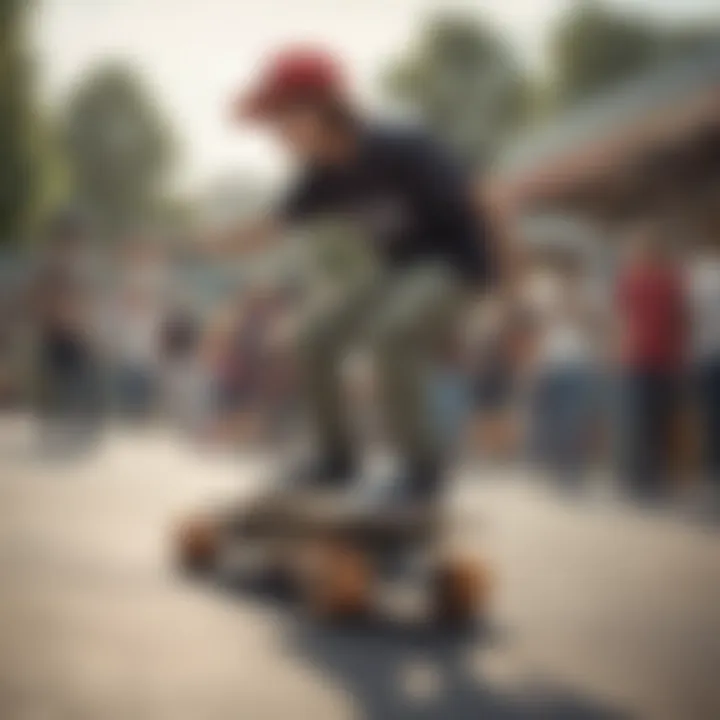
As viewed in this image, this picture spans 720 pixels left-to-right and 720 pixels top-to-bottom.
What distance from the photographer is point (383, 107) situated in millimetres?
939

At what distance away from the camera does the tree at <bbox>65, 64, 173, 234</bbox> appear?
3.17ft

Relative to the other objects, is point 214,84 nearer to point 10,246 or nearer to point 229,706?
point 10,246

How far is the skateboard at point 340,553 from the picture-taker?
0.93 meters

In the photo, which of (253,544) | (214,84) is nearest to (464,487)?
(253,544)

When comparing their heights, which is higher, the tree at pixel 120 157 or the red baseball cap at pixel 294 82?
the red baseball cap at pixel 294 82

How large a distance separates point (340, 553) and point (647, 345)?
331 millimetres

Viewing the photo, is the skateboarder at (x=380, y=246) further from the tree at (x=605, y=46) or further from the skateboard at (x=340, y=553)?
the tree at (x=605, y=46)

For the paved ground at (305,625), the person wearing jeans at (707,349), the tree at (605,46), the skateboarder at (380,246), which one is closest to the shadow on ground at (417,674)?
the paved ground at (305,625)

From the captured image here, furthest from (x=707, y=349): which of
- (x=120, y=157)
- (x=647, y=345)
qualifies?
(x=120, y=157)

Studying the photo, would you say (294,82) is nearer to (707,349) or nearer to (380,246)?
(380,246)

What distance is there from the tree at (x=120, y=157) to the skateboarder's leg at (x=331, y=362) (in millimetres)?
195

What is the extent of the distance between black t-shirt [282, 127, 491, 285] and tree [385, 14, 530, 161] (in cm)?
3

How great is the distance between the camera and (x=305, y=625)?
37.5 inches

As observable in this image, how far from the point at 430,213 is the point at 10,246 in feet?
1.29
